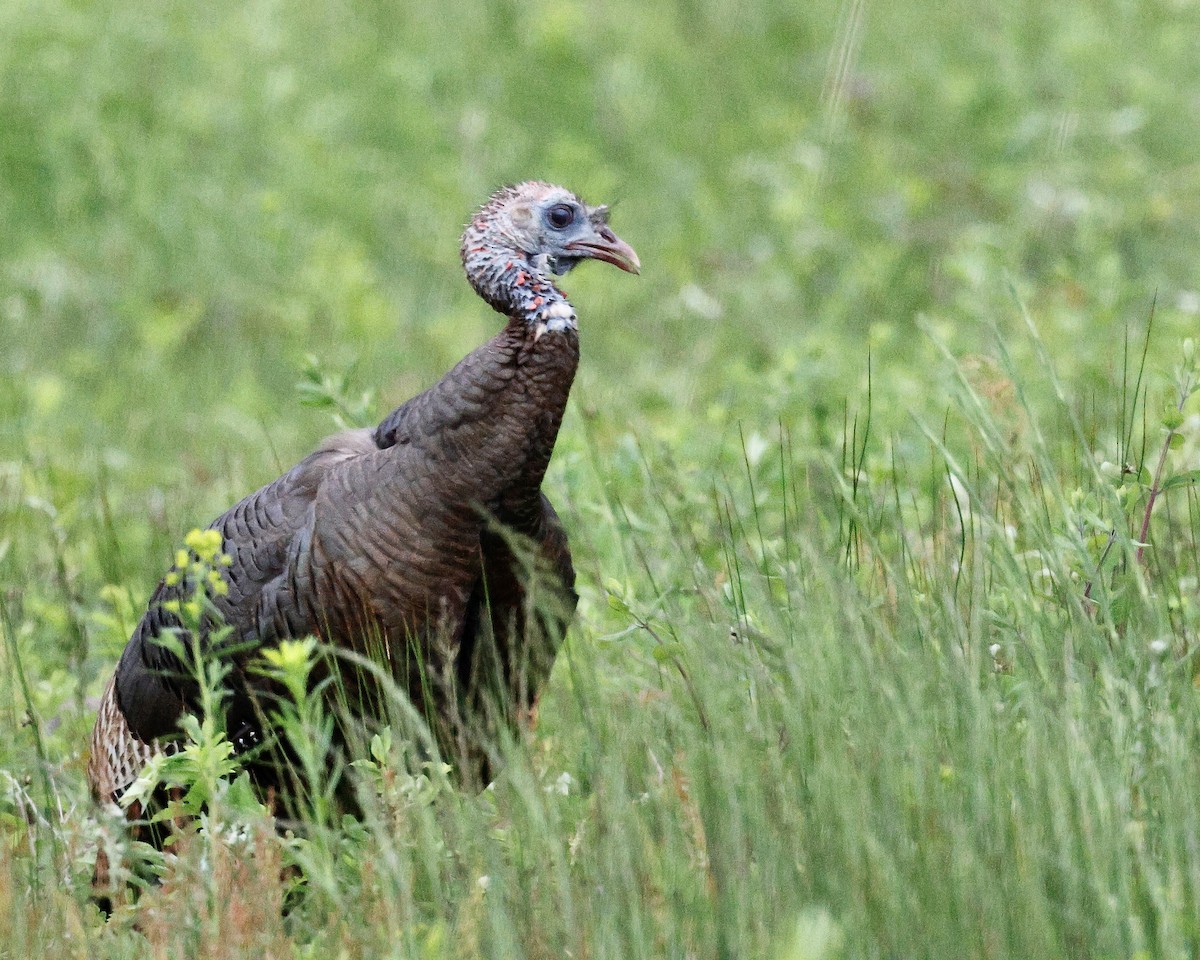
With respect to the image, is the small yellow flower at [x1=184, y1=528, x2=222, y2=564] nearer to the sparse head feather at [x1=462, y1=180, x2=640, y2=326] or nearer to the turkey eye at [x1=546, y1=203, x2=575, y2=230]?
the sparse head feather at [x1=462, y1=180, x2=640, y2=326]

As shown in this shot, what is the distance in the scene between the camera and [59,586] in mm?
5141

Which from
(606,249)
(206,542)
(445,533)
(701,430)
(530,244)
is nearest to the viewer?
(206,542)

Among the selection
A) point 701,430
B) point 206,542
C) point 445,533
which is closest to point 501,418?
point 445,533

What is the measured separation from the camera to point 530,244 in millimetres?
4039

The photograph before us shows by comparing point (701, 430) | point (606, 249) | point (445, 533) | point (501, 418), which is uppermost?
point (606, 249)

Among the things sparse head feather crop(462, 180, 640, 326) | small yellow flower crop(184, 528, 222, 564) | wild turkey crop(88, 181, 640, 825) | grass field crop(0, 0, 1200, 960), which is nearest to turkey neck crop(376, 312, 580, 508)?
wild turkey crop(88, 181, 640, 825)

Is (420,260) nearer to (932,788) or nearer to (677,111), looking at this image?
(677,111)

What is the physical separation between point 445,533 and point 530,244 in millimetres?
719

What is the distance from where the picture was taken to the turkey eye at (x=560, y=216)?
4.07 m

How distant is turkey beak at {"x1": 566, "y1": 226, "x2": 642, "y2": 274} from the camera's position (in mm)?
4105

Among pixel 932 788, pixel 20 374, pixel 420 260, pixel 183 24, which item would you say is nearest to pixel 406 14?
pixel 183 24

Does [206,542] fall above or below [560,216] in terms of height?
below

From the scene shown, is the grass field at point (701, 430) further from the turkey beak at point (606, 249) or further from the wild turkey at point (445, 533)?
the turkey beak at point (606, 249)

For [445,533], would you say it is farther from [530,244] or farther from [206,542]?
[530,244]
